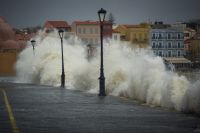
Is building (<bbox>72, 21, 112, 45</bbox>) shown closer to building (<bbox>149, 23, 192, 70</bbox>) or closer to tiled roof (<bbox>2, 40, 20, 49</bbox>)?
building (<bbox>149, 23, 192, 70</bbox>)

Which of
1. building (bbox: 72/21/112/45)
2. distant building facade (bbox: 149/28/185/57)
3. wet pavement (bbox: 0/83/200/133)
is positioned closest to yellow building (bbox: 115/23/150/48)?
distant building facade (bbox: 149/28/185/57)

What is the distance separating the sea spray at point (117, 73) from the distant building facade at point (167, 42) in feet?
249

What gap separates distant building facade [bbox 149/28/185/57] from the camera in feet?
528

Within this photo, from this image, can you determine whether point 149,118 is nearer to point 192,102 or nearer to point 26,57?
point 192,102

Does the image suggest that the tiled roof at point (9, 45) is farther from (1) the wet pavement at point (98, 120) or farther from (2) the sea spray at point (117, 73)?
(1) the wet pavement at point (98, 120)

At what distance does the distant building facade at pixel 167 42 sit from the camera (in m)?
161

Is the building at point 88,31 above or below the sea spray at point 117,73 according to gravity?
above

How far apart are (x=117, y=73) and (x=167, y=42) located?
124m

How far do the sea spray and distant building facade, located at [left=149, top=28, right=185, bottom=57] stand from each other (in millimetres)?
75780

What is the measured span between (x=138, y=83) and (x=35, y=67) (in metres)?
38.5

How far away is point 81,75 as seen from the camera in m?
47.6

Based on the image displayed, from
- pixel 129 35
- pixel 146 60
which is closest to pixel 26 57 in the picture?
pixel 146 60

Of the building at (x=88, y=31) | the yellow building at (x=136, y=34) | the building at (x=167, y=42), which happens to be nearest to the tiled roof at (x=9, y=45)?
the yellow building at (x=136, y=34)

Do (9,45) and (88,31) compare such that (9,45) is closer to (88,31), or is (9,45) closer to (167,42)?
(167,42)
